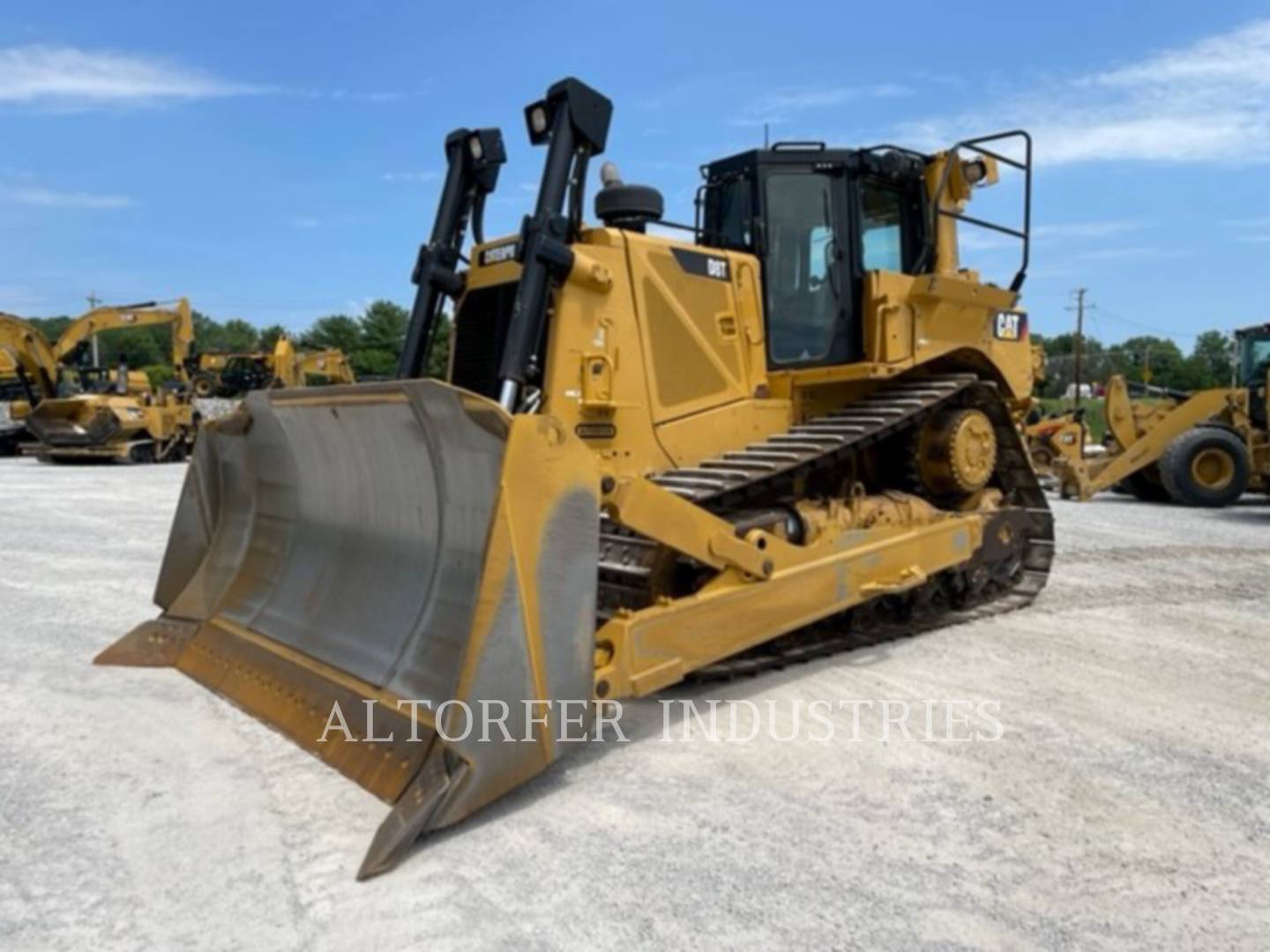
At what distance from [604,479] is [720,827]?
4.28 feet

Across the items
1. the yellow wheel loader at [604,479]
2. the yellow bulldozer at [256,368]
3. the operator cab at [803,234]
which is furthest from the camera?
the yellow bulldozer at [256,368]

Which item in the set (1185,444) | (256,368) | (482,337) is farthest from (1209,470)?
(256,368)

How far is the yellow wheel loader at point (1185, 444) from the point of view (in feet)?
43.8

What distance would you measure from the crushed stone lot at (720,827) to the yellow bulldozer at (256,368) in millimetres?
20641

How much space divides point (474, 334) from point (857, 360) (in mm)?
2296

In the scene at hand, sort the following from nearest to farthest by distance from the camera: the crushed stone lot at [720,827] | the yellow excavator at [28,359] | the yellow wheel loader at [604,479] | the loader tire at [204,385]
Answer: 1. the crushed stone lot at [720,827]
2. the yellow wheel loader at [604,479]
3. the yellow excavator at [28,359]
4. the loader tire at [204,385]

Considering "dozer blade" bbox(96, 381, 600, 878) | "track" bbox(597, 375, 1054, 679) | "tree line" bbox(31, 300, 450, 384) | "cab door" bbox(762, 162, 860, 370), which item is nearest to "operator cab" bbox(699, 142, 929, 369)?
"cab door" bbox(762, 162, 860, 370)

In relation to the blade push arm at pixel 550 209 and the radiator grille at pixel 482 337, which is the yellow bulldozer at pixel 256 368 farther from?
the blade push arm at pixel 550 209

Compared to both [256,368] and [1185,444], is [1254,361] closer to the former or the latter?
[1185,444]

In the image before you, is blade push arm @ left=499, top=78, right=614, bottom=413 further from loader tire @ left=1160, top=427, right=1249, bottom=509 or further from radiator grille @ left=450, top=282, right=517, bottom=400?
loader tire @ left=1160, top=427, right=1249, bottom=509

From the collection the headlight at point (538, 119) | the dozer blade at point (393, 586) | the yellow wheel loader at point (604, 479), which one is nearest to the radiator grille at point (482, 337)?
the yellow wheel loader at point (604, 479)

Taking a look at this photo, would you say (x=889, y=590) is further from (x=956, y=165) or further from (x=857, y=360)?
(x=956, y=165)

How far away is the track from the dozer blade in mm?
1015

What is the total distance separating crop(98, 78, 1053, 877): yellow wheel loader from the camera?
332 cm
